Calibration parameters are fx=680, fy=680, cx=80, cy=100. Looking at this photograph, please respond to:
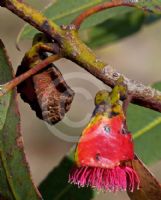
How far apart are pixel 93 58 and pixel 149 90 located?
0.14 m

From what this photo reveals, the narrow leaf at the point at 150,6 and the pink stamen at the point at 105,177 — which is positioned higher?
the narrow leaf at the point at 150,6

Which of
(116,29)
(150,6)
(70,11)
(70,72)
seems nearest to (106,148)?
(150,6)

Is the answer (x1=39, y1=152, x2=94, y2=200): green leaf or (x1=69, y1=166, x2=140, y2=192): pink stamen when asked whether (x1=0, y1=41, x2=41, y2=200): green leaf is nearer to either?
(x1=69, y1=166, x2=140, y2=192): pink stamen

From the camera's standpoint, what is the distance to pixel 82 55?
147cm

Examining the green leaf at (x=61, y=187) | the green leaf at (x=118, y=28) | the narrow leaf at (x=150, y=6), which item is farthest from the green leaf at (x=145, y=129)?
the green leaf at (x=118, y=28)

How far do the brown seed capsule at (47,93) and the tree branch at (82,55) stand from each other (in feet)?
0.37

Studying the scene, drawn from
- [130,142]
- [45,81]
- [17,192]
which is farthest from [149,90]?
[17,192]

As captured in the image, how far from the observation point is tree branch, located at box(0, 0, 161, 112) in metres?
1.44

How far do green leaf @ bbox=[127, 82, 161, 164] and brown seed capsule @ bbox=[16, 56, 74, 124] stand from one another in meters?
0.56

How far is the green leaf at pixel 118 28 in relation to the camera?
2.77 meters

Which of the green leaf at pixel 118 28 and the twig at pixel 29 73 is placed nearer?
the twig at pixel 29 73

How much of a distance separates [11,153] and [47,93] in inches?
6.5

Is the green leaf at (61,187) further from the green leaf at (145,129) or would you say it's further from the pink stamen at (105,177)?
the pink stamen at (105,177)

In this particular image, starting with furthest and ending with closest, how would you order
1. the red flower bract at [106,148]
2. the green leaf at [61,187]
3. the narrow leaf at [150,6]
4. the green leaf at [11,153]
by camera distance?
the green leaf at [61,187] → the narrow leaf at [150,6] → the green leaf at [11,153] → the red flower bract at [106,148]
